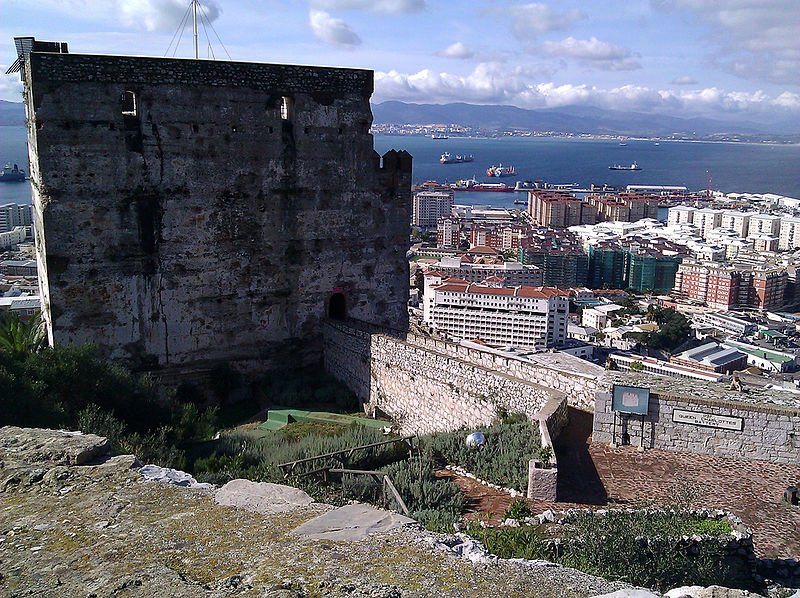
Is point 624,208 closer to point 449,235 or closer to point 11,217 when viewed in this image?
point 449,235

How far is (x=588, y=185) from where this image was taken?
19125 cm

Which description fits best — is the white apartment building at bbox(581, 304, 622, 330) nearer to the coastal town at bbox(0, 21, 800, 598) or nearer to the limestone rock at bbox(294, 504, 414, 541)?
the coastal town at bbox(0, 21, 800, 598)

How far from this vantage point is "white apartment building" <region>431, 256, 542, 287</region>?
81.4 m

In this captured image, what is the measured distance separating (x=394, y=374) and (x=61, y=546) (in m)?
8.65

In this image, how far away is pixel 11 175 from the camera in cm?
13662

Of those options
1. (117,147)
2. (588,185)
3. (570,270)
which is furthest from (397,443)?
(588,185)

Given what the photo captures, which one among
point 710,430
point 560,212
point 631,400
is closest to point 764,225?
point 560,212

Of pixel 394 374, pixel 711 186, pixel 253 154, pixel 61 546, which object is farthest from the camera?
pixel 711 186

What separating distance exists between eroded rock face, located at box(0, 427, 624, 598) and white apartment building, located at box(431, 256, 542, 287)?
75.2m

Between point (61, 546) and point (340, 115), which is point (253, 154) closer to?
point (340, 115)

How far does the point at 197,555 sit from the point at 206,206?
33.8ft

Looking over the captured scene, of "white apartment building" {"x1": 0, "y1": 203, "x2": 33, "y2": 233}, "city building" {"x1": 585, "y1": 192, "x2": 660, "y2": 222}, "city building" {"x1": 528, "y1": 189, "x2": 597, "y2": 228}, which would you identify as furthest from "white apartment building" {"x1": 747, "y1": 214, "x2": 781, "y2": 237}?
"white apartment building" {"x1": 0, "y1": 203, "x2": 33, "y2": 233}

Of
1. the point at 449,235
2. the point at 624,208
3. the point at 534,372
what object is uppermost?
the point at 534,372

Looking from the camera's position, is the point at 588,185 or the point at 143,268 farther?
the point at 588,185
